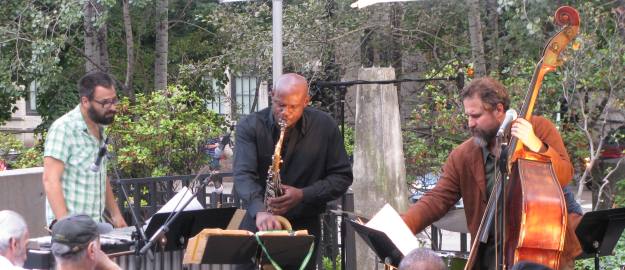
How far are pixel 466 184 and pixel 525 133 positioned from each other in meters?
0.83

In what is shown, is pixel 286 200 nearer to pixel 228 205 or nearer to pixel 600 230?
pixel 600 230

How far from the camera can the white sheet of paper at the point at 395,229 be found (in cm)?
516

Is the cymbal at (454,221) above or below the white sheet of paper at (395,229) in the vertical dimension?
below

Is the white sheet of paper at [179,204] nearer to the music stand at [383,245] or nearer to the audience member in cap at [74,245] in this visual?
the music stand at [383,245]

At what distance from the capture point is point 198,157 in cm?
1227

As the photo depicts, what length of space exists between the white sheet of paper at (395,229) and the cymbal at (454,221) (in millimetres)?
1870

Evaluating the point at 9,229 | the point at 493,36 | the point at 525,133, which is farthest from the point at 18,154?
the point at 525,133

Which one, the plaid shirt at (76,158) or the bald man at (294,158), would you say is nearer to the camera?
the bald man at (294,158)

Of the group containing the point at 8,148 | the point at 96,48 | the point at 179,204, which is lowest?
the point at 179,204

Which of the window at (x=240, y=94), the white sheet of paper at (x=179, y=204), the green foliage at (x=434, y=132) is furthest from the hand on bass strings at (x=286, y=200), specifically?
the window at (x=240, y=94)

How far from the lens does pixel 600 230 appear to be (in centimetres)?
613

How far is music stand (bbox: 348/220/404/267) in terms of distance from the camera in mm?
5199

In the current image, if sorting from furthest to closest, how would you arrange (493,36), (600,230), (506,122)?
(493,36)
(600,230)
(506,122)

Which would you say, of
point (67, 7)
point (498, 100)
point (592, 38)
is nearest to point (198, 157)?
point (67, 7)
